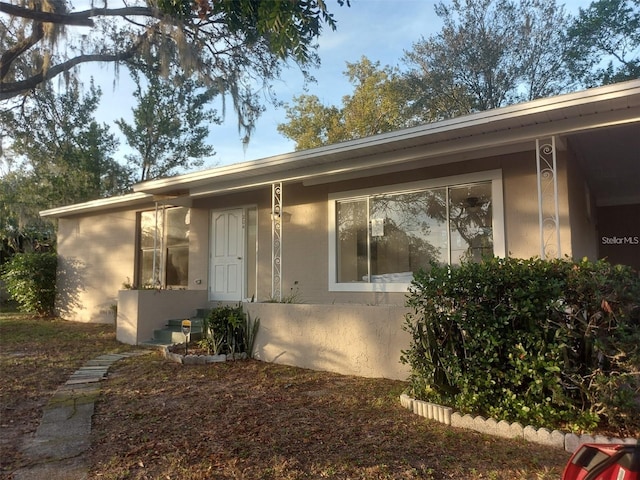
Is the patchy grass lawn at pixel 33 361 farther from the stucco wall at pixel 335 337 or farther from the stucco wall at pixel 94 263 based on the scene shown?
the stucco wall at pixel 335 337

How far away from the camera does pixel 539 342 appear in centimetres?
377

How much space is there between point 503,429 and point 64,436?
3.57 m

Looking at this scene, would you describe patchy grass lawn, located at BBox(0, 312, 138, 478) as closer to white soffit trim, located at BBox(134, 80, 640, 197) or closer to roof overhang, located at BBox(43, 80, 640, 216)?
roof overhang, located at BBox(43, 80, 640, 216)

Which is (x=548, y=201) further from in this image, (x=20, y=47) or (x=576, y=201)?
(x=20, y=47)

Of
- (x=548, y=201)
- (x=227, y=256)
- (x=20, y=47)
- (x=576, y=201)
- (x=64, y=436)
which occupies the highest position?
(x=20, y=47)

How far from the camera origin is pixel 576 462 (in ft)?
5.09

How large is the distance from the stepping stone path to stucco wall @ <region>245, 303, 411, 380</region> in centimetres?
227

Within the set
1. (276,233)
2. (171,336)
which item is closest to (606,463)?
(276,233)

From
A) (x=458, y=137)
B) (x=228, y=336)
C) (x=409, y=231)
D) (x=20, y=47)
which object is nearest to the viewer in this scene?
(x=458, y=137)

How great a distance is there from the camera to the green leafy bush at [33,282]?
12781mm

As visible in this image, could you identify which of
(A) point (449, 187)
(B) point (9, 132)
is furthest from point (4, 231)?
(A) point (449, 187)

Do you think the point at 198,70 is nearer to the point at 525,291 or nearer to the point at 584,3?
the point at 525,291

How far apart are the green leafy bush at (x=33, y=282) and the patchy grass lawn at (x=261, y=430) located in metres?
7.26

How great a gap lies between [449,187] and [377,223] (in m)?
1.28
